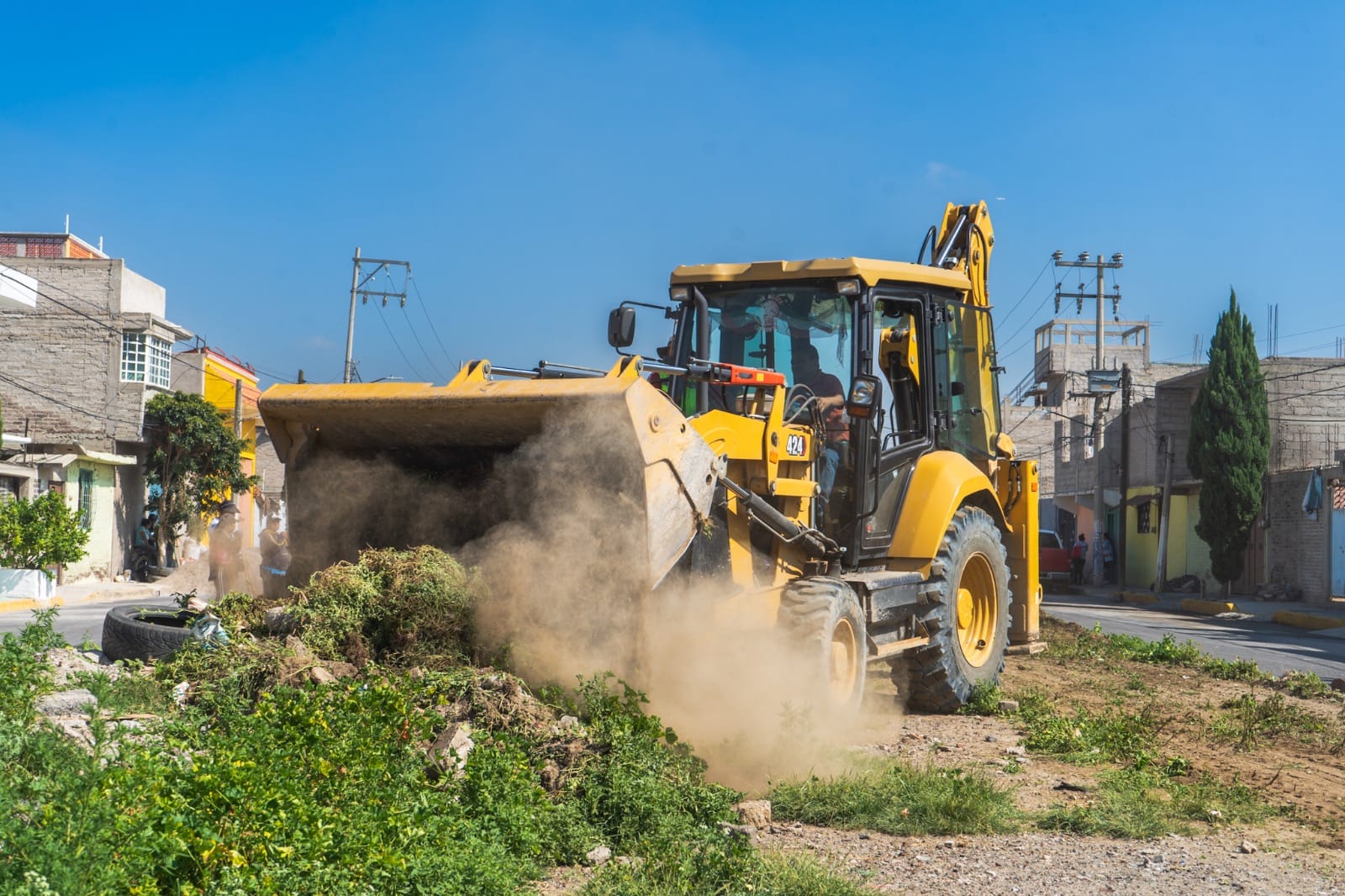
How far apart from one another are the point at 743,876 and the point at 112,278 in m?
35.0

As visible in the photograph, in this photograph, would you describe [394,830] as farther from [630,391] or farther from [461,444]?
[461,444]

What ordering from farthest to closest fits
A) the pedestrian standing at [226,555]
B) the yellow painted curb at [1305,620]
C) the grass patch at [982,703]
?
1. the yellow painted curb at [1305,620]
2. the pedestrian standing at [226,555]
3. the grass patch at [982,703]

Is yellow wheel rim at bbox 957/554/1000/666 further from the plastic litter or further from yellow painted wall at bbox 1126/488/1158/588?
yellow painted wall at bbox 1126/488/1158/588

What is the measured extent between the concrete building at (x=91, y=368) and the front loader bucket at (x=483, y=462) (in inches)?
1064

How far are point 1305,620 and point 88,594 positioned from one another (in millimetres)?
24746

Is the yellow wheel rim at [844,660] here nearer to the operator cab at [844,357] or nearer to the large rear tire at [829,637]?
the large rear tire at [829,637]

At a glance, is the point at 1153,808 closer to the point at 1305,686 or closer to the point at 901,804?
the point at 901,804

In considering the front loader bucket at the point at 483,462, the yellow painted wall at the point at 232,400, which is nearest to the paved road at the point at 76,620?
the front loader bucket at the point at 483,462

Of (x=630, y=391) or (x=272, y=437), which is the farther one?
(x=272, y=437)

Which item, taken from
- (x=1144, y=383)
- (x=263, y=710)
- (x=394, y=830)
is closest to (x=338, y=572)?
(x=263, y=710)

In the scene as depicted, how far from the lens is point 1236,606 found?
96.6 ft

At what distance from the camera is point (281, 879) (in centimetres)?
391

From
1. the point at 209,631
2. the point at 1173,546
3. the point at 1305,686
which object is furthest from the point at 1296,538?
the point at 209,631

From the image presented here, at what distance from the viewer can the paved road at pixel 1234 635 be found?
653 inches
